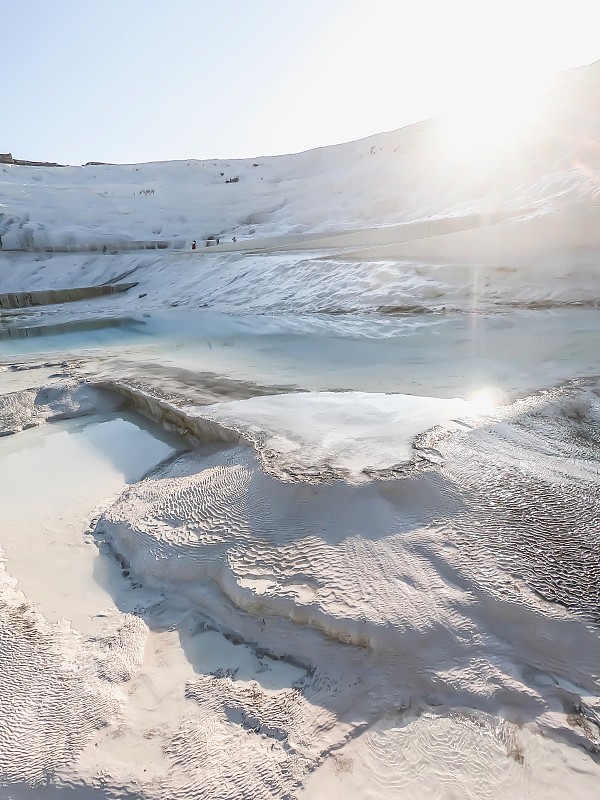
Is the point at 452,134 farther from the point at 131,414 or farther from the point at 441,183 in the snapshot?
the point at 131,414

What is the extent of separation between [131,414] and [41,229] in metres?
14.8

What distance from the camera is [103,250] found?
14867 mm

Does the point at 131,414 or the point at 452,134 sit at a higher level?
the point at 452,134

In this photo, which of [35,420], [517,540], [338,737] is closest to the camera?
[338,737]

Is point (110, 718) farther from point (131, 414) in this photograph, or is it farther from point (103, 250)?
point (103, 250)

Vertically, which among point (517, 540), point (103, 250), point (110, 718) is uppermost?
point (103, 250)

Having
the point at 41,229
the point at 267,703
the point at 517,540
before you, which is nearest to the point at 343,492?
the point at 517,540

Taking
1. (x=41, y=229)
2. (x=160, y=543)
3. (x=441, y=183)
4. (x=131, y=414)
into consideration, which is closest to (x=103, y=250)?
(x=41, y=229)

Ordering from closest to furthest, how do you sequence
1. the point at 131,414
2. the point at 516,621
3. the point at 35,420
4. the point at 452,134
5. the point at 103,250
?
the point at 516,621 → the point at 35,420 → the point at 131,414 → the point at 103,250 → the point at 452,134

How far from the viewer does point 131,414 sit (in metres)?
3.20

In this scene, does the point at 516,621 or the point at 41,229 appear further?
the point at 41,229

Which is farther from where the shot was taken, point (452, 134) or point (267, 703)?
point (452, 134)

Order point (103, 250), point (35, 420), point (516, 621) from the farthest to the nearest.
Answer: point (103, 250), point (35, 420), point (516, 621)

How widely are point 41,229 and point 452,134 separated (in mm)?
15863
